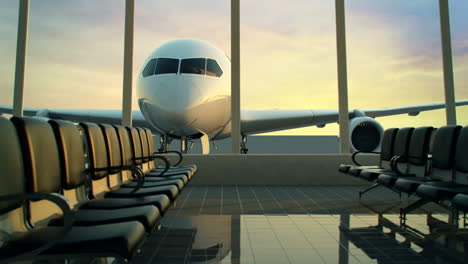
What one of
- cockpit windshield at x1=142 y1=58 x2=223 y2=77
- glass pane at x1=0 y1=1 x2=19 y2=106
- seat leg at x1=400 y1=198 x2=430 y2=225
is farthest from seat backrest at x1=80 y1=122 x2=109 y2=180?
glass pane at x1=0 y1=1 x2=19 y2=106

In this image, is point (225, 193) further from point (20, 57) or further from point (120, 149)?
point (20, 57)

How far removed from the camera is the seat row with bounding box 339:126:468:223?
2.13 metres

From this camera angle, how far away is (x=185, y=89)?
508 cm

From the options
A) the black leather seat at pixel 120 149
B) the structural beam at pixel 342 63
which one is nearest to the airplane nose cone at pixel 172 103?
the structural beam at pixel 342 63

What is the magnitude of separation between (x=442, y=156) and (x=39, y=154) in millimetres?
2781

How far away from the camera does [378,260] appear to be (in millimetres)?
1854

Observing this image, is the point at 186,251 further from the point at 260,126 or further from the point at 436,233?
the point at 260,126

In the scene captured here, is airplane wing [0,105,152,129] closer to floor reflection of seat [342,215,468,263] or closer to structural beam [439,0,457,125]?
floor reflection of seat [342,215,468,263]

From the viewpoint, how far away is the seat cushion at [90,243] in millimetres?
982

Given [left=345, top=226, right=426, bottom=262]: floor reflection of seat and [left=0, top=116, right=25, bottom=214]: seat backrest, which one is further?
[left=345, top=226, right=426, bottom=262]: floor reflection of seat

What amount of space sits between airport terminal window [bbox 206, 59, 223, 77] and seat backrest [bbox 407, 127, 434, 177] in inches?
132

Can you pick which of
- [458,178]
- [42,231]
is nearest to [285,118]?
[458,178]

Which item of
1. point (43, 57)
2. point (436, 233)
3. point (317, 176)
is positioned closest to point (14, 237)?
point (436, 233)

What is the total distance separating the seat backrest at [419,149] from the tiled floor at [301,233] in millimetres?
Result: 403
